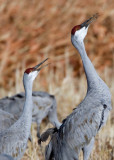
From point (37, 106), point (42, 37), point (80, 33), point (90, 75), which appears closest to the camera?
point (90, 75)

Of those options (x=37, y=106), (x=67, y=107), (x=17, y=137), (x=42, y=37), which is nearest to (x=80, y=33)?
(x=17, y=137)

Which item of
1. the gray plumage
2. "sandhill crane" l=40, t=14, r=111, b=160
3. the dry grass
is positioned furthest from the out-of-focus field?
"sandhill crane" l=40, t=14, r=111, b=160

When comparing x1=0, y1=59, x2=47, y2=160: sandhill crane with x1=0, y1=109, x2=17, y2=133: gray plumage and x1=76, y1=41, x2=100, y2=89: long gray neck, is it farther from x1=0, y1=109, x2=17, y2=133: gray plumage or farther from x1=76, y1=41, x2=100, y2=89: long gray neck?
x1=0, y1=109, x2=17, y2=133: gray plumage

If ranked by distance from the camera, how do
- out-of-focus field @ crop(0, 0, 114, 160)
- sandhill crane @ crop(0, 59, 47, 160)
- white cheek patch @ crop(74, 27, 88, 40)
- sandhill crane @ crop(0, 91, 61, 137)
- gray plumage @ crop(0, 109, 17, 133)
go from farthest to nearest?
out-of-focus field @ crop(0, 0, 114, 160)
sandhill crane @ crop(0, 91, 61, 137)
gray plumage @ crop(0, 109, 17, 133)
white cheek patch @ crop(74, 27, 88, 40)
sandhill crane @ crop(0, 59, 47, 160)

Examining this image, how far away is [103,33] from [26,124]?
5559 mm

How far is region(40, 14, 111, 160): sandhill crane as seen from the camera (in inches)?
166

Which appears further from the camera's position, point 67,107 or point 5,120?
point 67,107

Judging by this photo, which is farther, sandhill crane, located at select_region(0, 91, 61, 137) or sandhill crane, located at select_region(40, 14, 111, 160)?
sandhill crane, located at select_region(0, 91, 61, 137)

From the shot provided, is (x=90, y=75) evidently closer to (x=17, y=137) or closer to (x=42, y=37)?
(x=17, y=137)

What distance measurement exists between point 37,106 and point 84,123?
7.02 ft

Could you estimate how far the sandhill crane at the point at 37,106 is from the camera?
6133mm

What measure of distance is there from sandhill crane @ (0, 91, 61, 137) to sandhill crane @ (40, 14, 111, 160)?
1.65 m

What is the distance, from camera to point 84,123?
426cm

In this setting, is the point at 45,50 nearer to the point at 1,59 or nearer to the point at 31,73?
the point at 1,59
